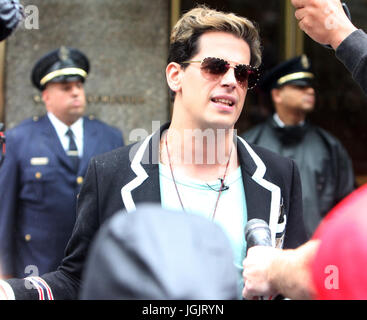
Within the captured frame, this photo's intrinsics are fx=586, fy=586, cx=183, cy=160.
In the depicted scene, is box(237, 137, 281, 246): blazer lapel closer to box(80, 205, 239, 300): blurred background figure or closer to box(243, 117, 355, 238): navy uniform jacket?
box(80, 205, 239, 300): blurred background figure

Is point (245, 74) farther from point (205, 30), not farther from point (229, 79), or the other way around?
point (205, 30)

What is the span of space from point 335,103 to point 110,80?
8.00ft

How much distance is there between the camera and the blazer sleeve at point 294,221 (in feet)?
9.46

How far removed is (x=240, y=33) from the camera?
2916 millimetres

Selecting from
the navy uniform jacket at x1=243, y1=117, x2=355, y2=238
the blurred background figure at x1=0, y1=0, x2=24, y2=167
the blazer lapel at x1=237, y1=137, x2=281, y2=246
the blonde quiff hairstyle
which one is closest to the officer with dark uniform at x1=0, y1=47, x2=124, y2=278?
the navy uniform jacket at x1=243, y1=117, x2=355, y2=238

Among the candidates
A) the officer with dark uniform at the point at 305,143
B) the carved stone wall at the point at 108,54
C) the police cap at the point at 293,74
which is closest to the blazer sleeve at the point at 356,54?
the officer with dark uniform at the point at 305,143

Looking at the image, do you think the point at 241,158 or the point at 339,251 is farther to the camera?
the point at 241,158

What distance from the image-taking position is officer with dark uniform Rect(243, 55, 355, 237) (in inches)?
199

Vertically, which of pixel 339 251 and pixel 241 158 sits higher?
pixel 241 158

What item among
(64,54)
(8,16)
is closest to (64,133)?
(64,54)

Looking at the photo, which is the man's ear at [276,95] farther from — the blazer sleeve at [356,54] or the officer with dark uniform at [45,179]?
the blazer sleeve at [356,54]

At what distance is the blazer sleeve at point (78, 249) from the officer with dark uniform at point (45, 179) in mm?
1878
